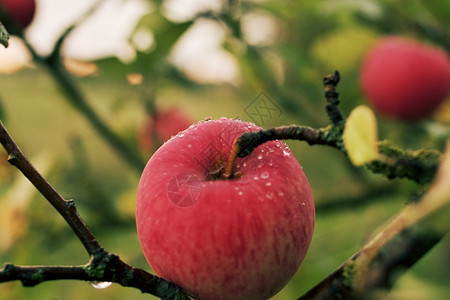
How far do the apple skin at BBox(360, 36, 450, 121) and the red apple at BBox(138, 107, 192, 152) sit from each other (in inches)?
19.9

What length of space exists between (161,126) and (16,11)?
0.48 m

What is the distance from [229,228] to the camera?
344mm

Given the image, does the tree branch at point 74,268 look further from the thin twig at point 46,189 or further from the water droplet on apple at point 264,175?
the water droplet on apple at point 264,175

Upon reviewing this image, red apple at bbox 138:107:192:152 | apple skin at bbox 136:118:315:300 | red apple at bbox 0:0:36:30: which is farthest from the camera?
red apple at bbox 138:107:192:152

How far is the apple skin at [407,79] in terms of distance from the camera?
103 centimetres

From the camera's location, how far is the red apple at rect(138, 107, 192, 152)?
126 cm

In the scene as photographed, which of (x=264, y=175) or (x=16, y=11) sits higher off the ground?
(x=16, y=11)

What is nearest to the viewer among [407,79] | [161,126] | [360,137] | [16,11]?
[360,137]

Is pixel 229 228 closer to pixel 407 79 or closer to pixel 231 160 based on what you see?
pixel 231 160

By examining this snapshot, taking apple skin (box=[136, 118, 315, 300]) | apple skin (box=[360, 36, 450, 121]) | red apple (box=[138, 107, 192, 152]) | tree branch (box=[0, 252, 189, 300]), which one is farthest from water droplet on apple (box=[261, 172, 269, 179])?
red apple (box=[138, 107, 192, 152])

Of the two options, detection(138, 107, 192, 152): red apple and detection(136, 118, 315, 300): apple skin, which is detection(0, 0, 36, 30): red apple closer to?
detection(138, 107, 192, 152): red apple

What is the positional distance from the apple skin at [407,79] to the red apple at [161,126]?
0.50 m

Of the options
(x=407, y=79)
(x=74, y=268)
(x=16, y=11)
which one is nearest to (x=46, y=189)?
(x=74, y=268)

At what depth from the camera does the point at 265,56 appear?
1.14 m
